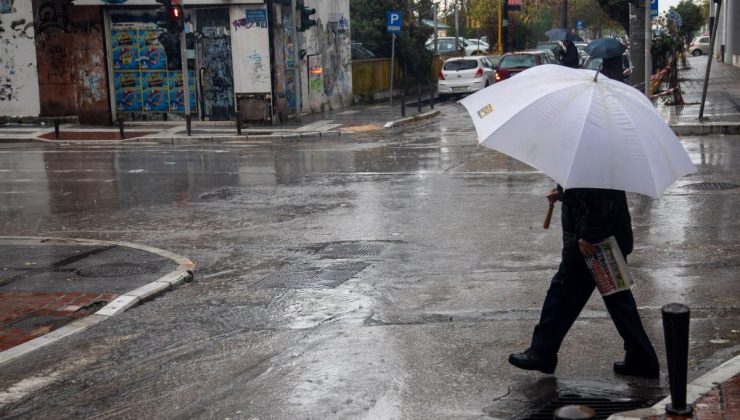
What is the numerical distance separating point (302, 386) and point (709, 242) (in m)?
5.83

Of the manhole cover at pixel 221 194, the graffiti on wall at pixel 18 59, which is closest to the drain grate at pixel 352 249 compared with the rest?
the manhole cover at pixel 221 194

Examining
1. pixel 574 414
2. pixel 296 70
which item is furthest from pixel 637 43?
pixel 574 414

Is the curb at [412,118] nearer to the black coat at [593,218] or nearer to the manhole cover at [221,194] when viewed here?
the manhole cover at [221,194]

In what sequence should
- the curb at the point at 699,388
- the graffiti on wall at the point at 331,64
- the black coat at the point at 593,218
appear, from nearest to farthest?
the curb at the point at 699,388
the black coat at the point at 593,218
the graffiti on wall at the point at 331,64

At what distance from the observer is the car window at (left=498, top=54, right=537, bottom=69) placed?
35594mm

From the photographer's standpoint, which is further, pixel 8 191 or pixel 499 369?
pixel 8 191

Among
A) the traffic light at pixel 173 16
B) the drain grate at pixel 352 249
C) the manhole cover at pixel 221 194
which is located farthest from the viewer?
the traffic light at pixel 173 16

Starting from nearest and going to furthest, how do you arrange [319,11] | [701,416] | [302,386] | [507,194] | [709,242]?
[701,416], [302,386], [709,242], [507,194], [319,11]

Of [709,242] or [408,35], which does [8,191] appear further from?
[408,35]

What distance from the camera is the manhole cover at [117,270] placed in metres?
9.89

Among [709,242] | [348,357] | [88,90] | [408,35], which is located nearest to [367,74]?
[408,35]

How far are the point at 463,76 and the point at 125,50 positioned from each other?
13.3 m

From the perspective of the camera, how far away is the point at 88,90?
28812mm

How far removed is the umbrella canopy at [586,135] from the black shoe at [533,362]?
50.1 inches
